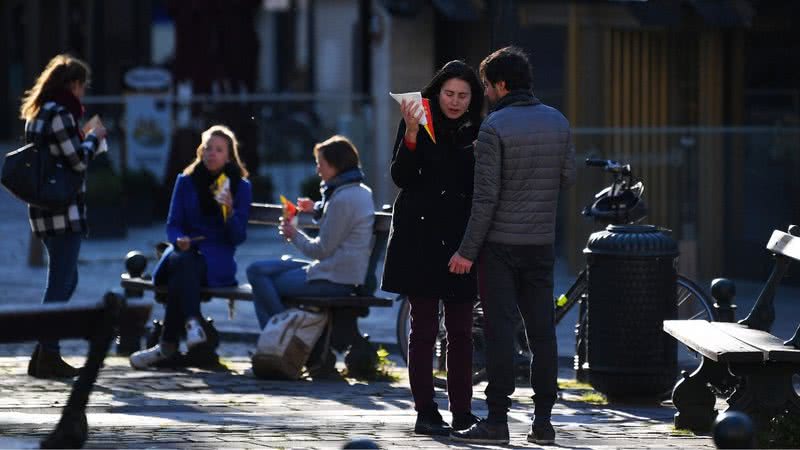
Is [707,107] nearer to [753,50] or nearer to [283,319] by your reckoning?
[753,50]

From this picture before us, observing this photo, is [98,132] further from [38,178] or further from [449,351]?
[449,351]

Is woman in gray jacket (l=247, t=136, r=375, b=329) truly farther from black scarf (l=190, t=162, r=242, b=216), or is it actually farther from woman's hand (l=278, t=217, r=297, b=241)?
black scarf (l=190, t=162, r=242, b=216)

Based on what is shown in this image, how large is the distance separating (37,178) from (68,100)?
1.65ft

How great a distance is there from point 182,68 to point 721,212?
28.3ft

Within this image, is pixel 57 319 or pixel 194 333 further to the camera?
pixel 194 333

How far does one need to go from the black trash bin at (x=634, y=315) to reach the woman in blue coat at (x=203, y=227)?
253cm

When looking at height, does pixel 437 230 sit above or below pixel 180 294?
above

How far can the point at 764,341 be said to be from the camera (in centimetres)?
775

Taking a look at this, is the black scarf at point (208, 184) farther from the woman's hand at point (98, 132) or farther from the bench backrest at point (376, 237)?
the woman's hand at point (98, 132)

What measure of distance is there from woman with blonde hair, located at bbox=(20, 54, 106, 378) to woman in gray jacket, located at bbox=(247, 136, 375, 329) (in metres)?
1.09

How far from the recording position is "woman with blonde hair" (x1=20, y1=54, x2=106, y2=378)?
9.95 m

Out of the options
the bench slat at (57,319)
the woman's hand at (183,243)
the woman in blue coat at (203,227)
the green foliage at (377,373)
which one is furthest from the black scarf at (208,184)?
the bench slat at (57,319)

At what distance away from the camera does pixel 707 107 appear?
17.1m

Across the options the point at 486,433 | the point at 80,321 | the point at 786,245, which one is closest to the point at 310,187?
the point at 786,245
